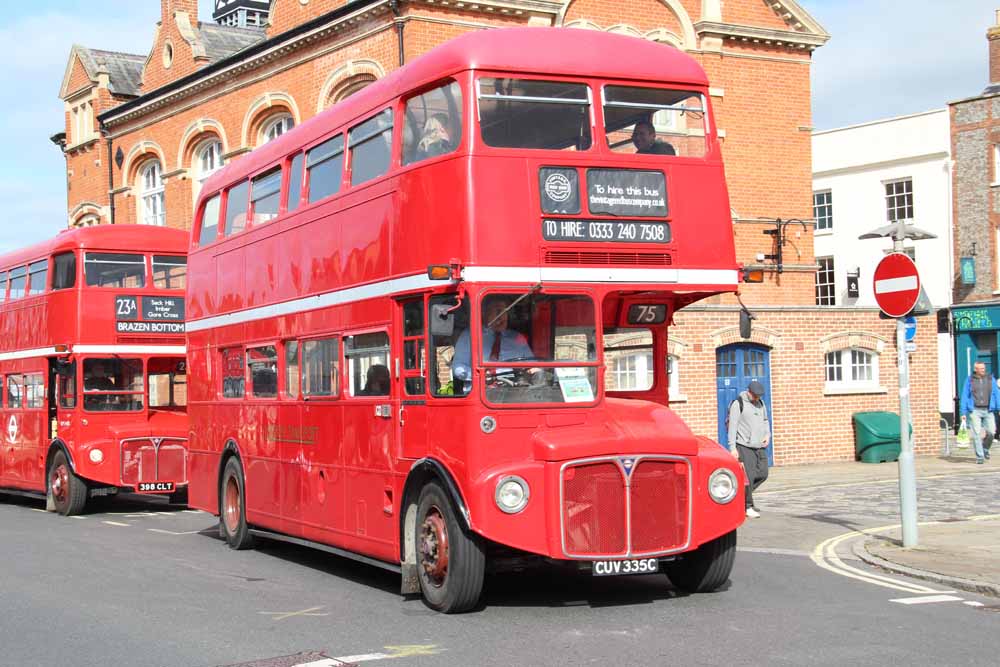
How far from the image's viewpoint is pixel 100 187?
37.6 meters

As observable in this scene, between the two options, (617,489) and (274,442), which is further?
(274,442)

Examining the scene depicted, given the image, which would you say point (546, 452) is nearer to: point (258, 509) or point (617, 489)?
point (617, 489)

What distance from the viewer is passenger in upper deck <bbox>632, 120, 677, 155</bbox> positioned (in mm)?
9867

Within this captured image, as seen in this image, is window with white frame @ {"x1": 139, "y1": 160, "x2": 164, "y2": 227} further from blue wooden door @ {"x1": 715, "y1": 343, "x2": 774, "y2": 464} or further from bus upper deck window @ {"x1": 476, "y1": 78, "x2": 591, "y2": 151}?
bus upper deck window @ {"x1": 476, "y1": 78, "x2": 591, "y2": 151}

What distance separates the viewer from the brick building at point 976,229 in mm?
40938

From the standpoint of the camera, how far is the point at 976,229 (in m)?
41.2

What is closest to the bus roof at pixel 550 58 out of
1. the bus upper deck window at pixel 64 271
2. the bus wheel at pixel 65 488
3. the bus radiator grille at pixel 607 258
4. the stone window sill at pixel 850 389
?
the bus radiator grille at pixel 607 258

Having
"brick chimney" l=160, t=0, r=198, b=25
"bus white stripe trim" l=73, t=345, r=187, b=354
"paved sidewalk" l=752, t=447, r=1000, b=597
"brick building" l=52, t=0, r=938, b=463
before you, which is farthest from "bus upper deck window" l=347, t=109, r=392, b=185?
"brick chimney" l=160, t=0, r=198, b=25

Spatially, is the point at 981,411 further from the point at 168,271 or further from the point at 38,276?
the point at 38,276

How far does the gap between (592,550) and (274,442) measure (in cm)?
536

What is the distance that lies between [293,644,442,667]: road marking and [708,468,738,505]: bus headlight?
249cm

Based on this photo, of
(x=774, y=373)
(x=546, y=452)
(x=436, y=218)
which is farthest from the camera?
(x=774, y=373)

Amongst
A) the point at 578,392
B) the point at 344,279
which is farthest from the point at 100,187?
the point at 578,392

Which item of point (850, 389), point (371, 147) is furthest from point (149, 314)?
point (850, 389)
